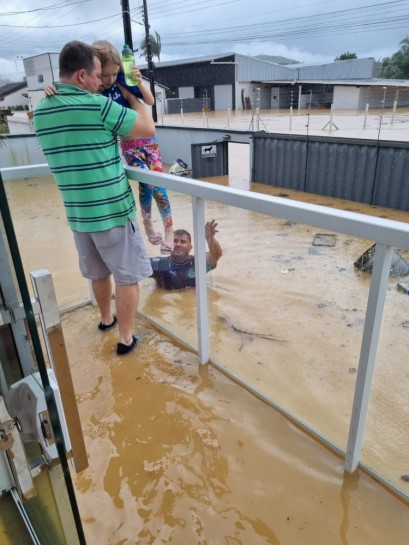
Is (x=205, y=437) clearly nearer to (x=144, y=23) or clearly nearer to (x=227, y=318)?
(x=227, y=318)

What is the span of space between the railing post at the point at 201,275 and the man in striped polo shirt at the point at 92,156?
0.91ft

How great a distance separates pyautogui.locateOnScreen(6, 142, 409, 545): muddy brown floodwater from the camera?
1.34 m

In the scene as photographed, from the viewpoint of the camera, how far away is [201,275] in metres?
2.01

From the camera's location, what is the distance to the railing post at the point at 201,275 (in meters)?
1.87

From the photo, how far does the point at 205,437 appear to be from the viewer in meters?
1.67

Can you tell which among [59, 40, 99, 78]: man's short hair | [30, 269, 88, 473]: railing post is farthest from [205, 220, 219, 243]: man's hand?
[30, 269, 88, 473]: railing post

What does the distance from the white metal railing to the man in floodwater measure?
1.41 ft

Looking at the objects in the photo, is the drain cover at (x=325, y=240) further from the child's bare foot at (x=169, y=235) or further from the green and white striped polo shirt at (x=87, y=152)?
the green and white striped polo shirt at (x=87, y=152)

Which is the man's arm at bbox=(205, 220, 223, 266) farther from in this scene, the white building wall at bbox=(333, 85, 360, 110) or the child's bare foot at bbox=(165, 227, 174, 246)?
the white building wall at bbox=(333, 85, 360, 110)

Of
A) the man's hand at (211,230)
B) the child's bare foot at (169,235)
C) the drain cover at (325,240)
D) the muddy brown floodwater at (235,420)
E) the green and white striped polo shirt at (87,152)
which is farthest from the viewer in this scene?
the drain cover at (325,240)

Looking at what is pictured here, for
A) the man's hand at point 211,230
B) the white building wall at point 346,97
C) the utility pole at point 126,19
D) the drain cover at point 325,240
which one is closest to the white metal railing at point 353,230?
the man's hand at point 211,230

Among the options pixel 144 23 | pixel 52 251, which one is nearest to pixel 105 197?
pixel 52 251

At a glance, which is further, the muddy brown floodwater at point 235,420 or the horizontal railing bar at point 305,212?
the muddy brown floodwater at point 235,420

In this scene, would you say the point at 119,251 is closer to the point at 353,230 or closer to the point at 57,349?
the point at 353,230
